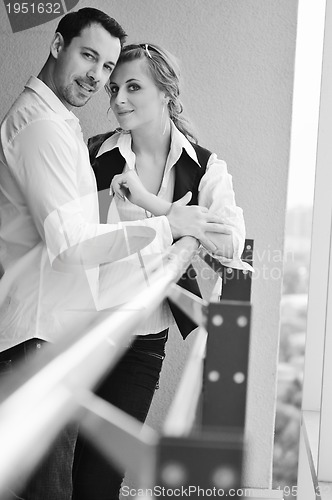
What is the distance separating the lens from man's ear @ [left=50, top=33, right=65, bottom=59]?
1818 millimetres

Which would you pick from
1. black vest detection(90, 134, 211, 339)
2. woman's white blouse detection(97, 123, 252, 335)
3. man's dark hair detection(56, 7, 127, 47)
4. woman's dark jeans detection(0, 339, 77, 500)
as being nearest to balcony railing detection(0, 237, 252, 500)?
woman's dark jeans detection(0, 339, 77, 500)

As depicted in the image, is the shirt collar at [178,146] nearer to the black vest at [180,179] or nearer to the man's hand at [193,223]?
the black vest at [180,179]

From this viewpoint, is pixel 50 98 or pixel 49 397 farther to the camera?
pixel 50 98

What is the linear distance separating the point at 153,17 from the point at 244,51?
0.80ft

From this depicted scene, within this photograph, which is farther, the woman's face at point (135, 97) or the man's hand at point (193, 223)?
the woman's face at point (135, 97)

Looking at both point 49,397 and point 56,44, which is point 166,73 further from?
point 49,397

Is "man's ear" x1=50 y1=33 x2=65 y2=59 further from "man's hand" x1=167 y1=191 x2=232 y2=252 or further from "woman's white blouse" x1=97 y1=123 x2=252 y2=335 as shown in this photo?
"man's hand" x1=167 y1=191 x2=232 y2=252

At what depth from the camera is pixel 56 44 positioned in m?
1.84

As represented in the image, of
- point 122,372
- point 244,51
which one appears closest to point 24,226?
point 122,372

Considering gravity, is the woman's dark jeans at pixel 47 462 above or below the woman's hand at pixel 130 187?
below

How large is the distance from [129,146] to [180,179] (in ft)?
0.52

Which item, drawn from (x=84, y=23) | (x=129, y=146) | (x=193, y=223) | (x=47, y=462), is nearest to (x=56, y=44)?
(x=84, y=23)

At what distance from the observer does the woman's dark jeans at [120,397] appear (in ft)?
5.11

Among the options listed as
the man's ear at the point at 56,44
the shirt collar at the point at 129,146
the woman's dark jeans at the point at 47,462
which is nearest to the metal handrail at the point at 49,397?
the woman's dark jeans at the point at 47,462
